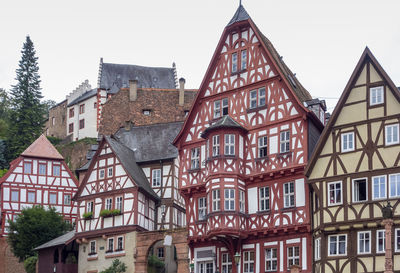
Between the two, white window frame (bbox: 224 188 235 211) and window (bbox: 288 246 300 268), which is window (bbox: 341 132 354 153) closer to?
window (bbox: 288 246 300 268)

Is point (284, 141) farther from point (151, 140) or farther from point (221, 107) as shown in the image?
point (151, 140)

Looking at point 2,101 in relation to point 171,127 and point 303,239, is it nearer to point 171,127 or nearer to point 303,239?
point 171,127

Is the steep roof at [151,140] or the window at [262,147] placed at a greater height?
the steep roof at [151,140]

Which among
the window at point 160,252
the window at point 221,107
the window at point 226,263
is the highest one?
the window at point 221,107

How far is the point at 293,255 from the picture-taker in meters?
42.6

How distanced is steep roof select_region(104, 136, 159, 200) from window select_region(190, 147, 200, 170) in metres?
7.63

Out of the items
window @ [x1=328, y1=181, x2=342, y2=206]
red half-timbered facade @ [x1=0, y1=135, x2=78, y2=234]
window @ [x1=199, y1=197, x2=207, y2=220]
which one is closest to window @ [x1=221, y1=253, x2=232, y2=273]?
window @ [x1=199, y1=197, x2=207, y2=220]

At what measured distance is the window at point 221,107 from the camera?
47.6 m

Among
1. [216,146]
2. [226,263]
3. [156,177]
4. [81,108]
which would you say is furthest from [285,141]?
[81,108]

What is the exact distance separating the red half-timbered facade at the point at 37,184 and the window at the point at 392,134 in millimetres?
38384

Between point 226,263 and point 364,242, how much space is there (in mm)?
8867

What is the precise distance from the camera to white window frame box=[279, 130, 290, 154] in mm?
44344

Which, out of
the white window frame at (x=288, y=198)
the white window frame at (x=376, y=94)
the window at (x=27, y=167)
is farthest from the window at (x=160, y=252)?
the white window frame at (x=376, y=94)

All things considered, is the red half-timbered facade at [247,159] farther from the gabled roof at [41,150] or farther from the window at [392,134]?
the gabled roof at [41,150]
